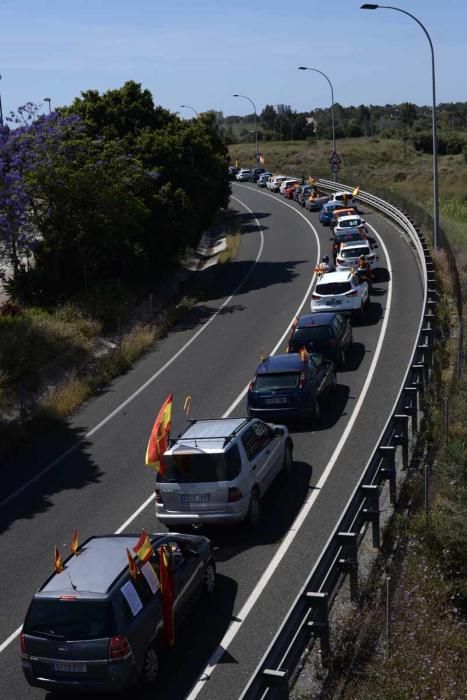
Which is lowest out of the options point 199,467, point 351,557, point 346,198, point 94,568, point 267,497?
point 267,497

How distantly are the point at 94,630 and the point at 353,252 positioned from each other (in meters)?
27.5

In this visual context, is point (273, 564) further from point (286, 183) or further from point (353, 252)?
point (286, 183)

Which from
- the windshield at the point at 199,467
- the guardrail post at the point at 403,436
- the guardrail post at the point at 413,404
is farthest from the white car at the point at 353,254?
the windshield at the point at 199,467

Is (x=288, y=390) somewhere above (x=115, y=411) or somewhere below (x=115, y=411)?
above

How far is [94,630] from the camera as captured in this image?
1017 centimetres

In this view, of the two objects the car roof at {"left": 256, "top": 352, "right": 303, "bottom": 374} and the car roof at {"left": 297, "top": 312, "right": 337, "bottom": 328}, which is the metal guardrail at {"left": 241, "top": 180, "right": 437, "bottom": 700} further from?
the car roof at {"left": 297, "top": 312, "right": 337, "bottom": 328}

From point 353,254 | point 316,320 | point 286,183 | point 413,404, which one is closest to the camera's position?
point 413,404

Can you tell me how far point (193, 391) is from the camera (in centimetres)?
2389

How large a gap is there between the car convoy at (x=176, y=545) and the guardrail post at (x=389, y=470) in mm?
2067

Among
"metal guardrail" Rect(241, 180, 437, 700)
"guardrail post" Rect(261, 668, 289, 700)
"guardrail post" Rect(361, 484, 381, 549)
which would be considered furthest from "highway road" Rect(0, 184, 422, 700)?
"guardrail post" Rect(261, 668, 289, 700)

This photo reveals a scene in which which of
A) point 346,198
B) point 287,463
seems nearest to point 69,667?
point 287,463

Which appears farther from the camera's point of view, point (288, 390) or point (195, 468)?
point (288, 390)

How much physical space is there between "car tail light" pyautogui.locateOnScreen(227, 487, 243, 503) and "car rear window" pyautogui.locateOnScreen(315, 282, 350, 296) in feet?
49.4

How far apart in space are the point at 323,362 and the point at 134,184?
17.4m
